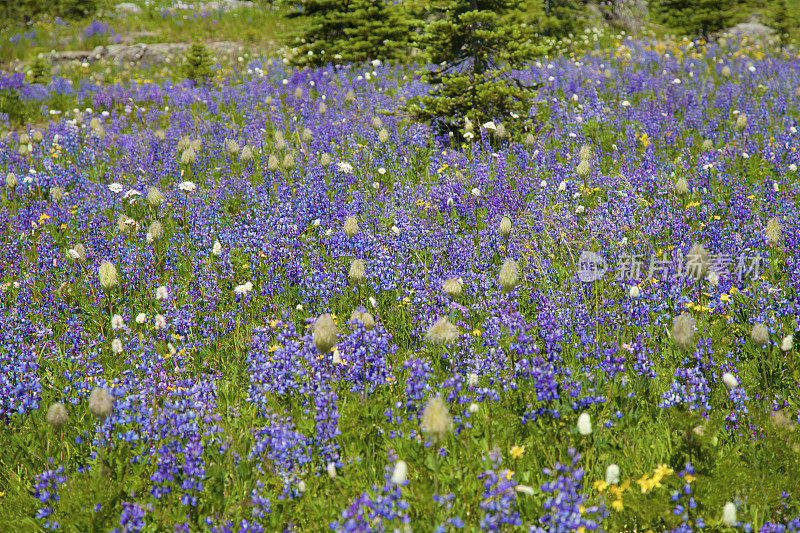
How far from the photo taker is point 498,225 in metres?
5.48

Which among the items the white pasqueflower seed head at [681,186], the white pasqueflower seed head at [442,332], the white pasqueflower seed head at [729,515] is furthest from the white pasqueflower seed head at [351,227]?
the white pasqueflower seed head at [729,515]

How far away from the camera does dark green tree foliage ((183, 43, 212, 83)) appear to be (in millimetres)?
13766

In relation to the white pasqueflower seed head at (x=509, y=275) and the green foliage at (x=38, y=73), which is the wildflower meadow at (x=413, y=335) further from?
the green foliage at (x=38, y=73)

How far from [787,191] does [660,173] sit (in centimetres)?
131

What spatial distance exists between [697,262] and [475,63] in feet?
18.2

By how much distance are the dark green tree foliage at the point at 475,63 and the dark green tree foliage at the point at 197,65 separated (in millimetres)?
7410

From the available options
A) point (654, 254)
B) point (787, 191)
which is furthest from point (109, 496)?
point (787, 191)

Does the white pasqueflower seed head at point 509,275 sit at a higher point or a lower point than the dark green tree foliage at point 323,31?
lower

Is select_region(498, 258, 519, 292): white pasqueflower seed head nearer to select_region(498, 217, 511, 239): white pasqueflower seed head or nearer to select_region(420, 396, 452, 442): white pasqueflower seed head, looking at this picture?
select_region(498, 217, 511, 239): white pasqueflower seed head

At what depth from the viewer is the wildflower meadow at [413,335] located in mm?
2932

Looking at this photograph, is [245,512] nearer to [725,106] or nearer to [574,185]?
[574,185]

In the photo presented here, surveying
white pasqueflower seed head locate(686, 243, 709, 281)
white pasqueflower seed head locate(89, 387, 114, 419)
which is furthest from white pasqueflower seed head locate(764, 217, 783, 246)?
white pasqueflower seed head locate(89, 387, 114, 419)

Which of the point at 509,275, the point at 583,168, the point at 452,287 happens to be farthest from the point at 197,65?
the point at 509,275

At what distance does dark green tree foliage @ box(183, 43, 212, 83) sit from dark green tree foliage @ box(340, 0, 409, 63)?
3475 millimetres
